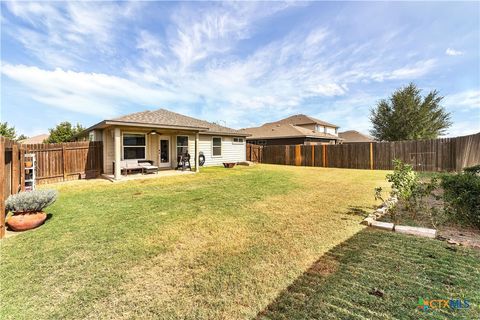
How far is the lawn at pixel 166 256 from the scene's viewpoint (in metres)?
2.01

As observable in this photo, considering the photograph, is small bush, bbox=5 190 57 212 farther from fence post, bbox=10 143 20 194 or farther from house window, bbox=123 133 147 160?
house window, bbox=123 133 147 160

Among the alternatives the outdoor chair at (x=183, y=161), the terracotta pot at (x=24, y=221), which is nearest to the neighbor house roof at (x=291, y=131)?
the outdoor chair at (x=183, y=161)

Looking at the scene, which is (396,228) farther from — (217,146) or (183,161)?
(217,146)

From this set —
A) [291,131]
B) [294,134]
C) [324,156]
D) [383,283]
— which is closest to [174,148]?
[324,156]

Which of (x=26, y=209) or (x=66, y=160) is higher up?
(x=66, y=160)

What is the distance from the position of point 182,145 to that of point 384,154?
45.0 ft

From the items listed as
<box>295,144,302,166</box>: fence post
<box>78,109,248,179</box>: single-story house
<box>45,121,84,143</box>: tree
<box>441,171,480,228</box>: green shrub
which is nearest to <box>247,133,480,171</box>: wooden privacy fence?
<box>295,144,302,166</box>: fence post

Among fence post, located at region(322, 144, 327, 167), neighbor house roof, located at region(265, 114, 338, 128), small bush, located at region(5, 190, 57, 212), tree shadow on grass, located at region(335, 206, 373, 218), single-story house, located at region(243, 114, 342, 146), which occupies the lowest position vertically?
tree shadow on grass, located at region(335, 206, 373, 218)

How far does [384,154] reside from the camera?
14.2 meters

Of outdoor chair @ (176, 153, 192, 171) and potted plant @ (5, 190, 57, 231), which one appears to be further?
outdoor chair @ (176, 153, 192, 171)

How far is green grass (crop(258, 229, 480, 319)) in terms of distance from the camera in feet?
6.03

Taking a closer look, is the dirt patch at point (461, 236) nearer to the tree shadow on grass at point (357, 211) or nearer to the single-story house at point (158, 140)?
the tree shadow on grass at point (357, 211)

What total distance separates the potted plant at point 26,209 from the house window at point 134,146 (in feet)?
23.6

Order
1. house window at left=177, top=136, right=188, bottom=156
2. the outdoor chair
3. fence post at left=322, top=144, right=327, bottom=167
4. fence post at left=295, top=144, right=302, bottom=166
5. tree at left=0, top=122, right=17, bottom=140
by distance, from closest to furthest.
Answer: the outdoor chair → house window at left=177, top=136, right=188, bottom=156 → fence post at left=322, top=144, right=327, bottom=167 → fence post at left=295, top=144, right=302, bottom=166 → tree at left=0, top=122, right=17, bottom=140
